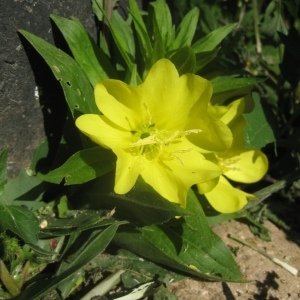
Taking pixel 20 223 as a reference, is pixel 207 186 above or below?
below

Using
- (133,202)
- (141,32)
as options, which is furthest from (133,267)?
(141,32)

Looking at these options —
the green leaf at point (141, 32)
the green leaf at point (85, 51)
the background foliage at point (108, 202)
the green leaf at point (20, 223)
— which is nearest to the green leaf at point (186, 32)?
the background foliage at point (108, 202)

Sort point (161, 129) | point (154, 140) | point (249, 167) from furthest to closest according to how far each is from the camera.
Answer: point (249, 167) < point (161, 129) < point (154, 140)

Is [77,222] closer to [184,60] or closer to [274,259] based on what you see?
[184,60]

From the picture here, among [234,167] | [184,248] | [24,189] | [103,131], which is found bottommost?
[184,248]

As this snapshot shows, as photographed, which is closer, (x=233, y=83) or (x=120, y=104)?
(x=120, y=104)

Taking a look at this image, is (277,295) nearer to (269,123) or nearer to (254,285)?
(254,285)

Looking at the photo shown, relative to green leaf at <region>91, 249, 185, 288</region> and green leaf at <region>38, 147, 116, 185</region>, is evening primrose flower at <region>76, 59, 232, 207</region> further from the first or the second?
green leaf at <region>91, 249, 185, 288</region>

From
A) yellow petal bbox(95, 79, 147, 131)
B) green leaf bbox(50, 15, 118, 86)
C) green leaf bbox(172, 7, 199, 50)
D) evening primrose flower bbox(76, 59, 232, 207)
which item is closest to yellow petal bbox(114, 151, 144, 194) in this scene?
evening primrose flower bbox(76, 59, 232, 207)

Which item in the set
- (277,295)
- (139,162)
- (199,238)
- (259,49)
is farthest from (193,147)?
(259,49)
